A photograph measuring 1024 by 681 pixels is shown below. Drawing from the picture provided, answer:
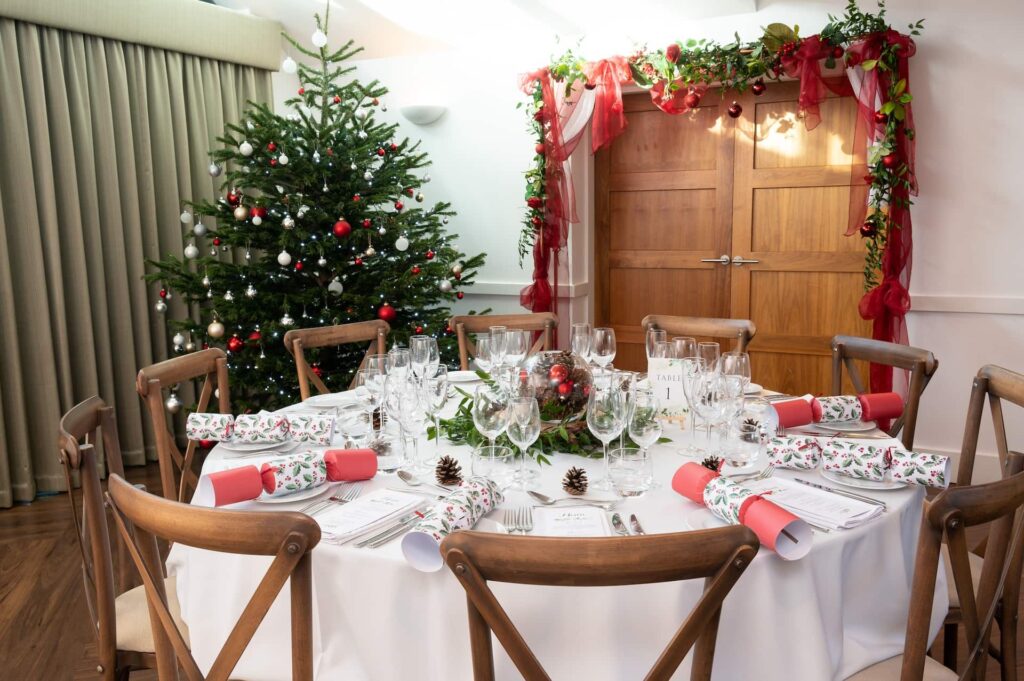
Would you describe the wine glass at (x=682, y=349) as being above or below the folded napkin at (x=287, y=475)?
above

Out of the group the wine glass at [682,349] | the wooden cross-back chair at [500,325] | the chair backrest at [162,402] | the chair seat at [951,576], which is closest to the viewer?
the chair seat at [951,576]

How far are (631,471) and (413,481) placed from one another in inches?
18.6

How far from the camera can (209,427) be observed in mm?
1978

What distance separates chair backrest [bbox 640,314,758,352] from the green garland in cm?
106

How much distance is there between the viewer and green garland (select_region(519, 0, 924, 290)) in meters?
3.72

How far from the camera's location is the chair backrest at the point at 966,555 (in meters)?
1.21

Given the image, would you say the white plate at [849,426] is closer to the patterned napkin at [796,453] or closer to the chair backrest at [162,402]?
the patterned napkin at [796,453]

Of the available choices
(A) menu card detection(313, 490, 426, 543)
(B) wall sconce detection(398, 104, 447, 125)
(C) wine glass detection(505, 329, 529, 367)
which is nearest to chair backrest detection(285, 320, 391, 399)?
(C) wine glass detection(505, 329, 529, 367)

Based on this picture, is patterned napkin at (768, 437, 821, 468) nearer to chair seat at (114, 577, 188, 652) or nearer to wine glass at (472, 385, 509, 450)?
wine glass at (472, 385, 509, 450)

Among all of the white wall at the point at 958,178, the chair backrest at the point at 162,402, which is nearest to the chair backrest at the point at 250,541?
the chair backrest at the point at 162,402

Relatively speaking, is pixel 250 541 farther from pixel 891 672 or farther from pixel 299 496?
pixel 891 672

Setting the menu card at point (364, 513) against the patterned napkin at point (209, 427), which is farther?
the patterned napkin at point (209, 427)

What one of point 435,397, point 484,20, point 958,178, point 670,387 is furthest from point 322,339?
point 958,178

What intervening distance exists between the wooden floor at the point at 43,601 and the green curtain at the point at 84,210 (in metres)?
0.35
